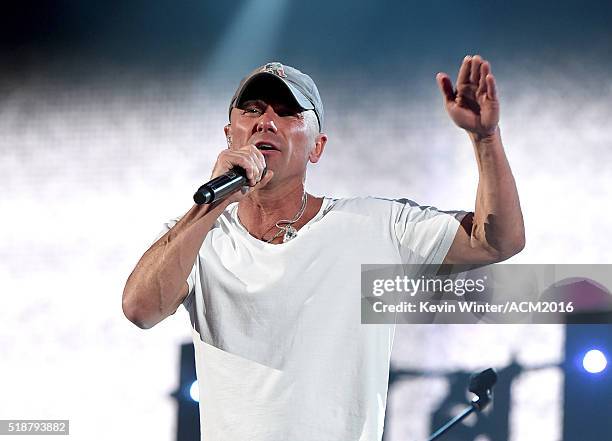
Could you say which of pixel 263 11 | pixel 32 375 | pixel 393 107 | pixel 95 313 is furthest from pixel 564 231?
pixel 32 375

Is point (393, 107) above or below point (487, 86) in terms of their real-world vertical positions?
above

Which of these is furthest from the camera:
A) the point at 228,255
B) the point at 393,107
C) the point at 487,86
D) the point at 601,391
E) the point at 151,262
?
the point at 393,107

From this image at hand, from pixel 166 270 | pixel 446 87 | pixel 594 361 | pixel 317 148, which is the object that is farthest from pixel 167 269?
pixel 594 361

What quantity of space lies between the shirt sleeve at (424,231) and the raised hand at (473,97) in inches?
10.0

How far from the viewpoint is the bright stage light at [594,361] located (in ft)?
7.00

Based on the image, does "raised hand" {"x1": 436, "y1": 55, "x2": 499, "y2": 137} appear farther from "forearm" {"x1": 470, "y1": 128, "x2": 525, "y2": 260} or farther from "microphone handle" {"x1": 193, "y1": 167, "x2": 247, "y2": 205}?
"microphone handle" {"x1": 193, "y1": 167, "x2": 247, "y2": 205}

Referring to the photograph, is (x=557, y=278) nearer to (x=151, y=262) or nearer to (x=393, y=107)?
(x=393, y=107)

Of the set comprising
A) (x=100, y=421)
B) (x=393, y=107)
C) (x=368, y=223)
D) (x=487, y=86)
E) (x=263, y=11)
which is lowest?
(x=100, y=421)

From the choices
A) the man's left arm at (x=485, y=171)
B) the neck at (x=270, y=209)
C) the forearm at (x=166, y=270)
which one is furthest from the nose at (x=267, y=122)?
the man's left arm at (x=485, y=171)

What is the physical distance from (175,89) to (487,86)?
129 centimetres

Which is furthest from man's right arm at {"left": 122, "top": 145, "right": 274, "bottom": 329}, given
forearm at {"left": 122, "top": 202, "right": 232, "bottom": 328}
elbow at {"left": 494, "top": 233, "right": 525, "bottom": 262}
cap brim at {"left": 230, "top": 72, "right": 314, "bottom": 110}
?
elbow at {"left": 494, "top": 233, "right": 525, "bottom": 262}

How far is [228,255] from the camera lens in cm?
169

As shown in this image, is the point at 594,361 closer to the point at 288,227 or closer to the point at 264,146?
the point at 288,227

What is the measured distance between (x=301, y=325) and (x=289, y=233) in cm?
22
